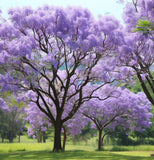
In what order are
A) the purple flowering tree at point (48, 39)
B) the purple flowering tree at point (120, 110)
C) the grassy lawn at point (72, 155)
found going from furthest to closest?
the purple flowering tree at point (120, 110), the purple flowering tree at point (48, 39), the grassy lawn at point (72, 155)

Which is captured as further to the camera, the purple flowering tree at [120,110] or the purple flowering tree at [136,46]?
the purple flowering tree at [120,110]

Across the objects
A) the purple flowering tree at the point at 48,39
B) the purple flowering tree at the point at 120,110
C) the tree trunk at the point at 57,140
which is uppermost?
the purple flowering tree at the point at 48,39

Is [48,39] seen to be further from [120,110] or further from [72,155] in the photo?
[120,110]

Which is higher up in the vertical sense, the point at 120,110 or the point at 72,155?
the point at 120,110

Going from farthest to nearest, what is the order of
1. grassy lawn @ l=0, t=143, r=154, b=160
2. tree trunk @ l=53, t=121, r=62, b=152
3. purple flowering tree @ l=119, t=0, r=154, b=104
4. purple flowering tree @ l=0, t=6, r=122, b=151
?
tree trunk @ l=53, t=121, r=62, b=152 < purple flowering tree @ l=119, t=0, r=154, b=104 < purple flowering tree @ l=0, t=6, r=122, b=151 < grassy lawn @ l=0, t=143, r=154, b=160

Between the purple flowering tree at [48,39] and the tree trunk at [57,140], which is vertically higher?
the purple flowering tree at [48,39]

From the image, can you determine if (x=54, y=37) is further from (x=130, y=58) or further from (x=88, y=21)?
(x=130, y=58)

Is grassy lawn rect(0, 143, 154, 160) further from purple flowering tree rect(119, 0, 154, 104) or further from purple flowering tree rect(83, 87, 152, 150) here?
purple flowering tree rect(119, 0, 154, 104)

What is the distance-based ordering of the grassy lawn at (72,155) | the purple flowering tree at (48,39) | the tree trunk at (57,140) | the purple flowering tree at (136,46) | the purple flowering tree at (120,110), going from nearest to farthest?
the grassy lawn at (72,155), the purple flowering tree at (48,39), the purple flowering tree at (136,46), the tree trunk at (57,140), the purple flowering tree at (120,110)

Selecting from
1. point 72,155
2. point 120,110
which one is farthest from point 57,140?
point 120,110

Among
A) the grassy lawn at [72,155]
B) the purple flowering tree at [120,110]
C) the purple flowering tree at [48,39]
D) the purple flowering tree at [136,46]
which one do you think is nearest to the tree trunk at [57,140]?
the grassy lawn at [72,155]

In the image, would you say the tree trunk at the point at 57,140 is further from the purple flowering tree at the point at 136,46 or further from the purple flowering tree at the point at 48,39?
the purple flowering tree at the point at 136,46

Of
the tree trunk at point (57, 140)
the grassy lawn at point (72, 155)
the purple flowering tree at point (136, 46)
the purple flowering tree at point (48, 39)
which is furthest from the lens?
the tree trunk at point (57, 140)

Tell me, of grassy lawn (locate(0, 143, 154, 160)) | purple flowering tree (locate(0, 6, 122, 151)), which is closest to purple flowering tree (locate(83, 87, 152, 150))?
grassy lawn (locate(0, 143, 154, 160))
